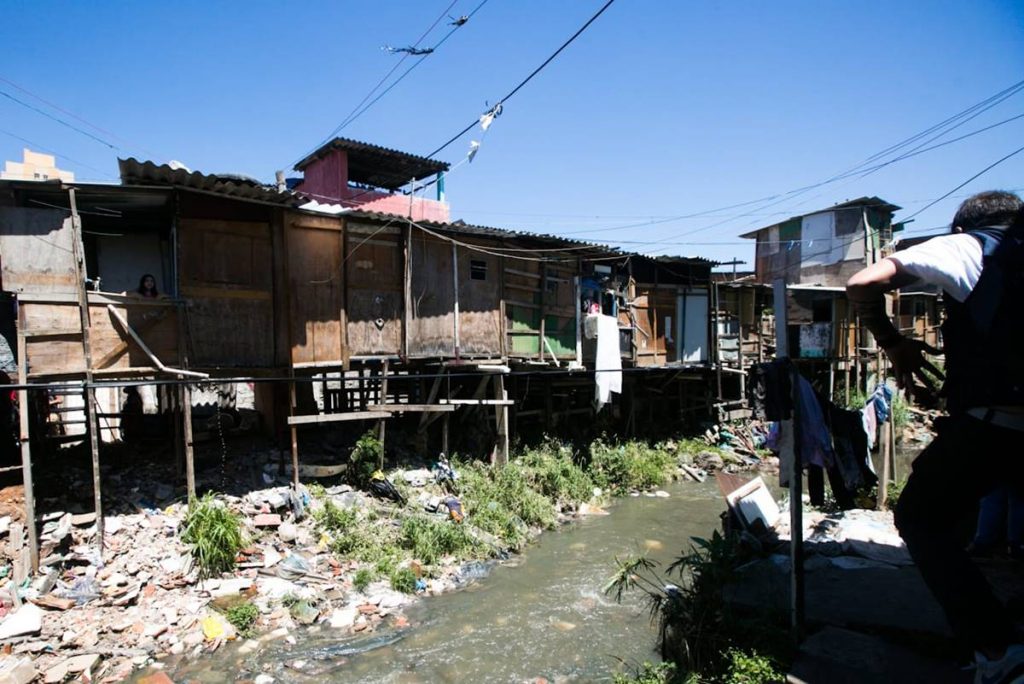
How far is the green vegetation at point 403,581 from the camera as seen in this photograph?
8.84m

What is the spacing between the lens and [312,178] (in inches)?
723

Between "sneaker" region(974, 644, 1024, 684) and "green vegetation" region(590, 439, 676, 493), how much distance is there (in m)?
12.1

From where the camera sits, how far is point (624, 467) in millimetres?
15219

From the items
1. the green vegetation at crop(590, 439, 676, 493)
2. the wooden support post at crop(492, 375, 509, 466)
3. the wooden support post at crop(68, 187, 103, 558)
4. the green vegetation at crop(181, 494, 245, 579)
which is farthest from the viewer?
the green vegetation at crop(590, 439, 676, 493)

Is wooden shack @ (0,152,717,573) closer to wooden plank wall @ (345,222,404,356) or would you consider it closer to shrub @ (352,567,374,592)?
wooden plank wall @ (345,222,404,356)

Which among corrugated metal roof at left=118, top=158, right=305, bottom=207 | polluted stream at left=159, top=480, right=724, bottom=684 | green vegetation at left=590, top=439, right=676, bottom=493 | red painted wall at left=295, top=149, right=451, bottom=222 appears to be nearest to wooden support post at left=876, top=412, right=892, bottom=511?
polluted stream at left=159, top=480, right=724, bottom=684

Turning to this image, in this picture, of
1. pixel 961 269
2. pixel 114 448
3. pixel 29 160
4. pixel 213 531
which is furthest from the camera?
pixel 114 448

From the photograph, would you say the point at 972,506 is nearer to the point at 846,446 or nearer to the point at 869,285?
the point at 869,285

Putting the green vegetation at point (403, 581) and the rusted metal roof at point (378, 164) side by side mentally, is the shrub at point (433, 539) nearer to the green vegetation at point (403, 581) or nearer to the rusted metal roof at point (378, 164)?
the green vegetation at point (403, 581)

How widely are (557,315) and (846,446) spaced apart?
10.4 meters

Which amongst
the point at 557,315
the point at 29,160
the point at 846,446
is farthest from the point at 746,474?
the point at 29,160

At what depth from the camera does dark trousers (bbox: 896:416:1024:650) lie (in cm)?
260

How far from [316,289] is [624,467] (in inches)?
351

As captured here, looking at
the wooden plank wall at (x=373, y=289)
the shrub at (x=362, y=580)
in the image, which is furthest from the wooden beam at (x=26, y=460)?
the wooden plank wall at (x=373, y=289)
